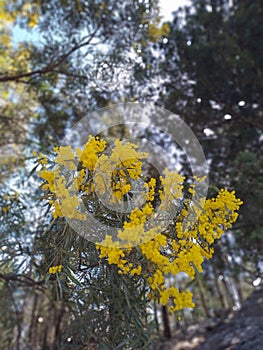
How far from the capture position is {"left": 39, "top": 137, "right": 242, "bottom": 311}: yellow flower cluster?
1191 millimetres

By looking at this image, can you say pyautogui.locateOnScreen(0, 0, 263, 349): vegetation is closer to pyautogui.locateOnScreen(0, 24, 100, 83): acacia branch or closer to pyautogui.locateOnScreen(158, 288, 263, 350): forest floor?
pyautogui.locateOnScreen(0, 24, 100, 83): acacia branch

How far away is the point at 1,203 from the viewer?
254 cm

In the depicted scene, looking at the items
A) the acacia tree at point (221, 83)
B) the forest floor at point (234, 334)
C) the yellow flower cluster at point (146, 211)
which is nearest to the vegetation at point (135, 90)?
the acacia tree at point (221, 83)

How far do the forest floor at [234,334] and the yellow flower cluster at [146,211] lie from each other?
2.99 m

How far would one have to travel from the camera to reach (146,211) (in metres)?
1.22

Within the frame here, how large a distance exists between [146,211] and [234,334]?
4128mm

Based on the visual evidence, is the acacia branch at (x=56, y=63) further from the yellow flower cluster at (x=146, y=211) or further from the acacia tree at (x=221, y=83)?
the yellow flower cluster at (x=146, y=211)

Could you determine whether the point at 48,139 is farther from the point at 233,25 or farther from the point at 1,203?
the point at 233,25

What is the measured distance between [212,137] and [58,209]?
3091 mm

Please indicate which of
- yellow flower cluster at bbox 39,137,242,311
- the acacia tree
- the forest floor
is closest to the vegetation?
the acacia tree

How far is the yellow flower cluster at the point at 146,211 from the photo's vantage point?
119 cm

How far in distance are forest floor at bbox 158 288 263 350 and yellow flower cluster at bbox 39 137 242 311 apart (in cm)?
299

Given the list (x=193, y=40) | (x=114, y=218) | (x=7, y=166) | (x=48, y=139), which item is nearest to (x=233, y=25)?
(x=193, y=40)

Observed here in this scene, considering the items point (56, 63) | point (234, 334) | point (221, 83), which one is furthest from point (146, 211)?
point (234, 334)
